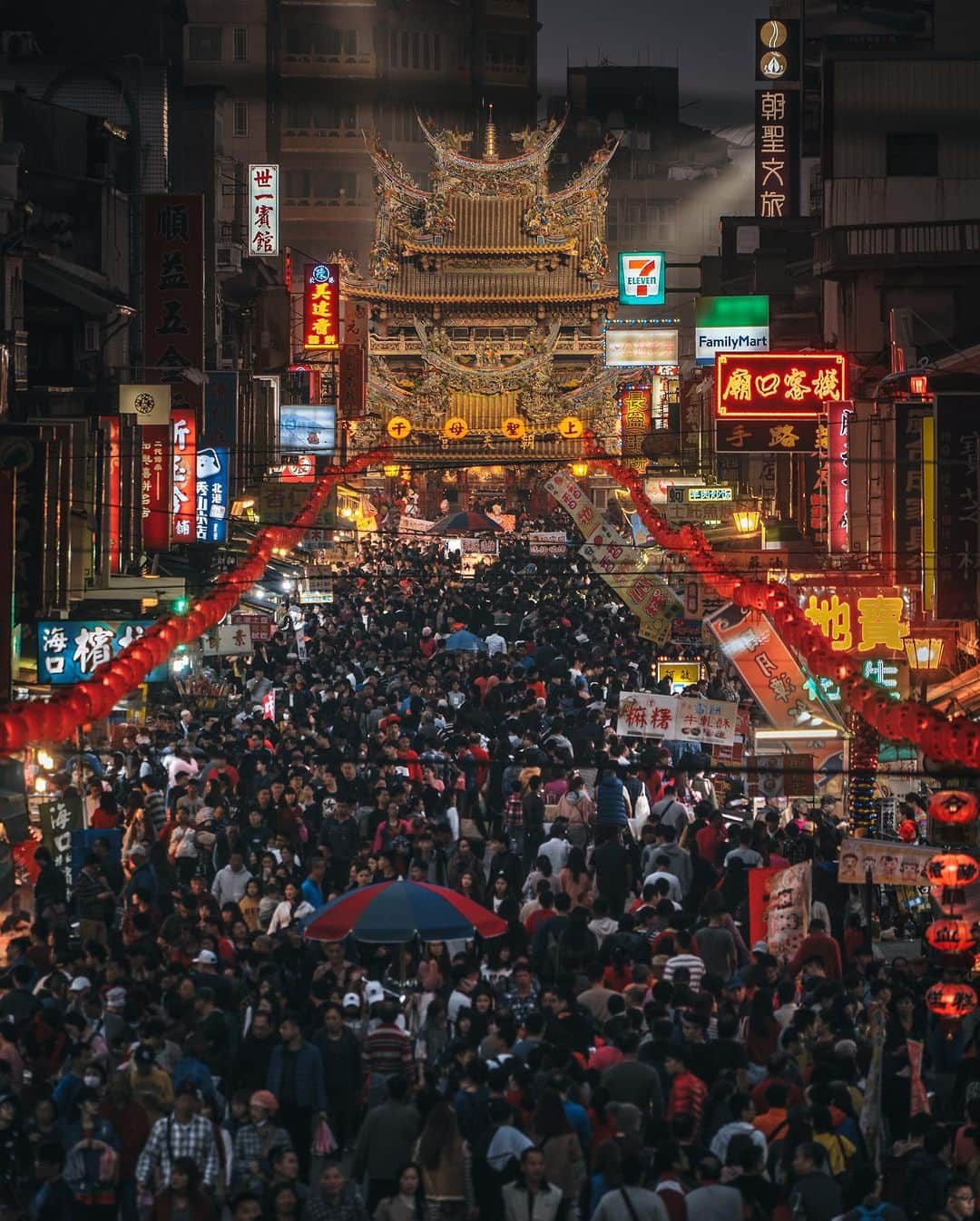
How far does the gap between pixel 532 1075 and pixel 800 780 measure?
31.5 feet

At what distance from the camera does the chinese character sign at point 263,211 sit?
51.1 metres

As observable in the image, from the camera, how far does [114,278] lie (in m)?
32.5

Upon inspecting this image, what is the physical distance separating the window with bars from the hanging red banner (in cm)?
6469

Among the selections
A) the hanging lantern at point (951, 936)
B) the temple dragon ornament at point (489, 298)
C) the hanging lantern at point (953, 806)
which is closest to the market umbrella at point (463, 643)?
the hanging lantern at point (953, 806)

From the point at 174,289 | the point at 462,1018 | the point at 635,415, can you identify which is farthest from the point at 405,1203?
the point at 635,415

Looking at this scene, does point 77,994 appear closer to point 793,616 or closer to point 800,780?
point 800,780

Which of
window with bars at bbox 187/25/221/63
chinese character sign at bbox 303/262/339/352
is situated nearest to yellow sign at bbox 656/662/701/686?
chinese character sign at bbox 303/262/339/352

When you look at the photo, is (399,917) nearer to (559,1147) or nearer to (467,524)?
(559,1147)

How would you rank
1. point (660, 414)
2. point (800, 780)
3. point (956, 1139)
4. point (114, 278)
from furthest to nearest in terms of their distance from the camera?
1. point (660, 414)
2. point (114, 278)
3. point (800, 780)
4. point (956, 1139)

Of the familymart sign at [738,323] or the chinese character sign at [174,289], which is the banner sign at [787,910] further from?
the familymart sign at [738,323]

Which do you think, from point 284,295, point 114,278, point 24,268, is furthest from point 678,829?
point 284,295

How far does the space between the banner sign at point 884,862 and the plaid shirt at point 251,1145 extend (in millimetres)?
6086

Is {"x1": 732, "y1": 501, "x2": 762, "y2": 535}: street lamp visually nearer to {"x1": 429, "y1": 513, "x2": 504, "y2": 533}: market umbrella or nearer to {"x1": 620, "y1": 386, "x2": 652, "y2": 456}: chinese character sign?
{"x1": 429, "y1": 513, "x2": 504, "y2": 533}: market umbrella

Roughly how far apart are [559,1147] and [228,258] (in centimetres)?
3756
